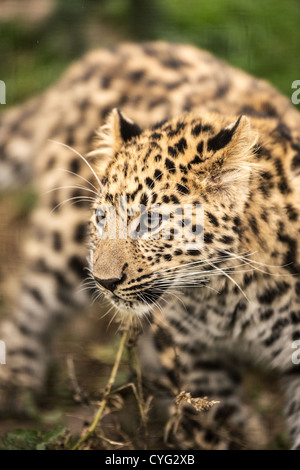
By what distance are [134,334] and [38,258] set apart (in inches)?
54.8

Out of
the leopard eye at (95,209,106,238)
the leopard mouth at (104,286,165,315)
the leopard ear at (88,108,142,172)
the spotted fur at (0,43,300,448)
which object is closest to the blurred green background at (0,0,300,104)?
the spotted fur at (0,43,300,448)

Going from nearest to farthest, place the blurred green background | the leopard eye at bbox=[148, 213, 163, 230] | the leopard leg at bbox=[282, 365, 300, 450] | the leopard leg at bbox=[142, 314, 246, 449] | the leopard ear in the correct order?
the leopard eye at bbox=[148, 213, 163, 230] < the leopard ear < the leopard leg at bbox=[282, 365, 300, 450] < the leopard leg at bbox=[142, 314, 246, 449] < the blurred green background

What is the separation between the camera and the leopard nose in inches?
137

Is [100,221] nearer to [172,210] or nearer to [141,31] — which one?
[172,210]

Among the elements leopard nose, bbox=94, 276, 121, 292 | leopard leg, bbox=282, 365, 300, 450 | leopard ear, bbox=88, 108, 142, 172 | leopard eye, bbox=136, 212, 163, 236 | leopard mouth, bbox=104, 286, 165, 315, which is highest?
leopard ear, bbox=88, 108, 142, 172

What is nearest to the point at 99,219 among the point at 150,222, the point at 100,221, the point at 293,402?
the point at 100,221

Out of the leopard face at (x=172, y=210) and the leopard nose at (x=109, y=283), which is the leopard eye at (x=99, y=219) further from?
the leopard nose at (x=109, y=283)

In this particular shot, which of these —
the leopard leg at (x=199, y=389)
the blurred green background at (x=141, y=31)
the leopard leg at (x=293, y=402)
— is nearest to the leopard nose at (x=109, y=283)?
the leopard leg at (x=199, y=389)

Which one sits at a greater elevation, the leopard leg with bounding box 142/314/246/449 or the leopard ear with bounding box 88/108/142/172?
the leopard ear with bounding box 88/108/142/172

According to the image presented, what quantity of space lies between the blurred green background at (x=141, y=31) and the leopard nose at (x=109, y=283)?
2418 mm

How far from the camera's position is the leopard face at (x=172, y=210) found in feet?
11.3

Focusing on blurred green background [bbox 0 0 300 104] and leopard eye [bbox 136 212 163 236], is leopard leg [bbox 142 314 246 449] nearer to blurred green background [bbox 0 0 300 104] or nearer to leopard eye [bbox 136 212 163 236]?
leopard eye [bbox 136 212 163 236]
